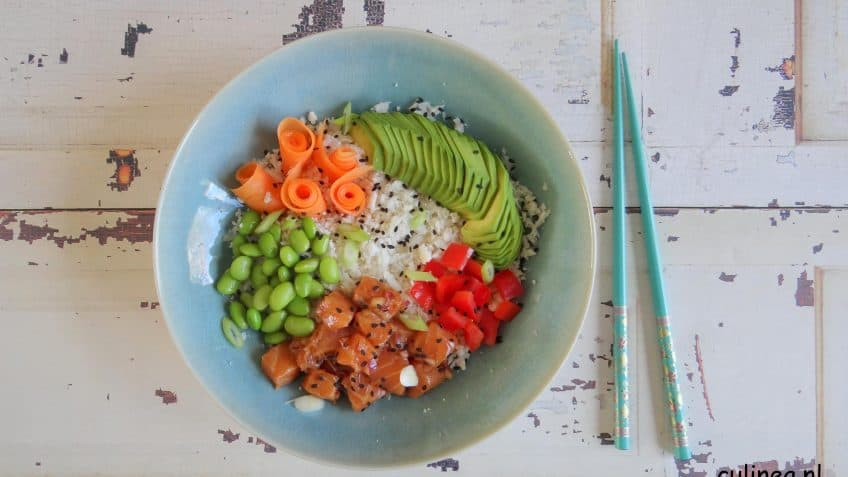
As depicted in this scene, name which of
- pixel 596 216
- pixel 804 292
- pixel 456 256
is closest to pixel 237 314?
pixel 456 256

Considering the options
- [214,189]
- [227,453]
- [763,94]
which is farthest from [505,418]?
[763,94]

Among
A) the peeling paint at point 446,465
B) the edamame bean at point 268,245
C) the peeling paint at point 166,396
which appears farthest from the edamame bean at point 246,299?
the peeling paint at point 446,465

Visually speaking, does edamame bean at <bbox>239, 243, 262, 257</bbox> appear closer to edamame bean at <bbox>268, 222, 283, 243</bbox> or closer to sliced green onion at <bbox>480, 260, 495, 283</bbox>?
edamame bean at <bbox>268, 222, 283, 243</bbox>

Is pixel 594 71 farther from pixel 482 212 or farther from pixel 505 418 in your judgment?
pixel 505 418

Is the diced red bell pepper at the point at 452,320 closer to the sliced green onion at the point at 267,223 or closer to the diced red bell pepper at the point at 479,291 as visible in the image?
the diced red bell pepper at the point at 479,291

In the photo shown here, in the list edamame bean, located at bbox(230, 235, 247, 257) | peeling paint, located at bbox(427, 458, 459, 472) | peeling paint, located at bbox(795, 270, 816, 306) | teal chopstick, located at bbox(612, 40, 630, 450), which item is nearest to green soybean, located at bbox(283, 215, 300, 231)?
edamame bean, located at bbox(230, 235, 247, 257)
